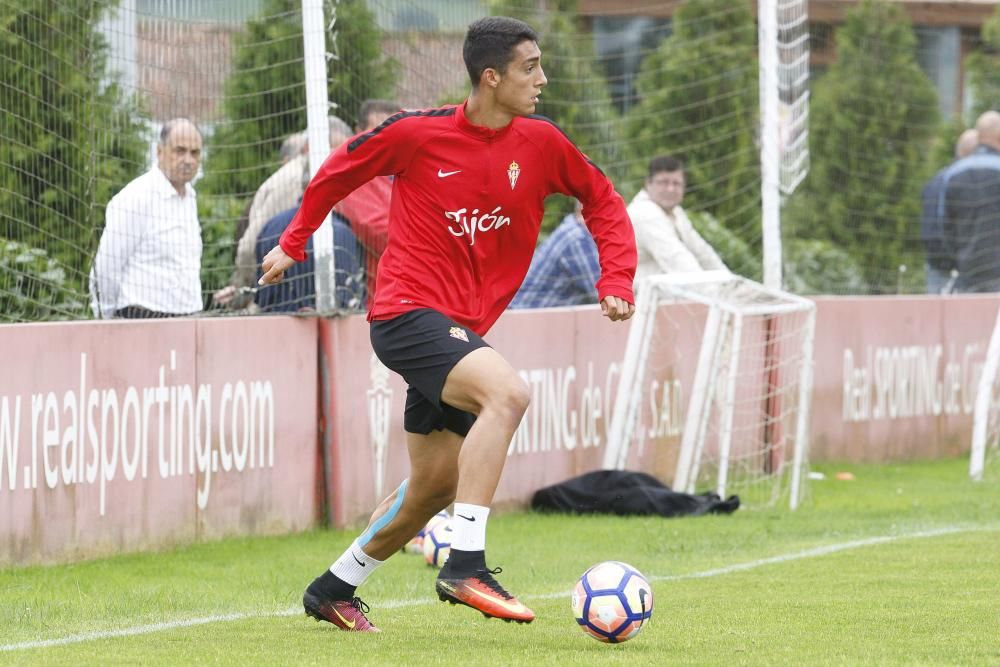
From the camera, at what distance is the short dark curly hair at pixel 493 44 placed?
21.1 ft

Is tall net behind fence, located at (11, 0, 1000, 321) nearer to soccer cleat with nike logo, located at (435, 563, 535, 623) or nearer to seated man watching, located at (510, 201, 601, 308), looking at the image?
seated man watching, located at (510, 201, 601, 308)

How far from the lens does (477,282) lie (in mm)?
6551

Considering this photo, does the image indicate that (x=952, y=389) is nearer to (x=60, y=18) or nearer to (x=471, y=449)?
(x=60, y=18)

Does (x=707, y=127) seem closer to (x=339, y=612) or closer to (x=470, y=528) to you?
(x=339, y=612)

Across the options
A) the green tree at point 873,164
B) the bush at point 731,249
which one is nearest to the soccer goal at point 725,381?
the bush at point 731,249

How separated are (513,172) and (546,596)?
6.64 feet

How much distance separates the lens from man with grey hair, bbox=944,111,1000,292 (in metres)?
15.5

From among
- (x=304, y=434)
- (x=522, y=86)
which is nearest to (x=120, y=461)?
(x=304, y=434)

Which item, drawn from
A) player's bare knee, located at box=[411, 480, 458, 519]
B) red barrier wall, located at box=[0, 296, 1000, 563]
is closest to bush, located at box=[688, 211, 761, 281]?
red barrier wall, located at box=[0, 296, 1000, 563]

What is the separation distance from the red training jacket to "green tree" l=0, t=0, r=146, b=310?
2697 millimetres

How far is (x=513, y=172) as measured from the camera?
6.52m

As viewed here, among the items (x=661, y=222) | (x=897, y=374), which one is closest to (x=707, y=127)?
(x=661, y=222)

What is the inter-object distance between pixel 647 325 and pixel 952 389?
4842mm

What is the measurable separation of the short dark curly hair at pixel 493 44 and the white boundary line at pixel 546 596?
2264 millimetres
